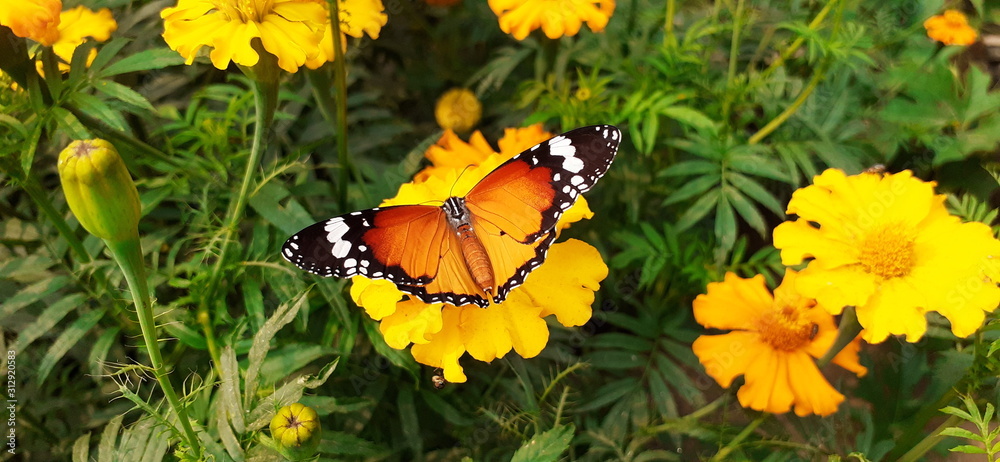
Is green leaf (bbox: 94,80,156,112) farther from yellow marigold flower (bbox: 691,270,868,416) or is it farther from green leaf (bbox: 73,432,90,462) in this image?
yellow marigold flower (bbox: 691,270,868,416)

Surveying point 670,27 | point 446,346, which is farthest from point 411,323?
point 670,27

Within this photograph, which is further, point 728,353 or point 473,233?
point 728,353

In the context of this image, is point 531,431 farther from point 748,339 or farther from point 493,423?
point 748,339

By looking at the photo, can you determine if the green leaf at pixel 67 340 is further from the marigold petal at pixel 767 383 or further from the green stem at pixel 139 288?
the marigold petal at pixel 767 383

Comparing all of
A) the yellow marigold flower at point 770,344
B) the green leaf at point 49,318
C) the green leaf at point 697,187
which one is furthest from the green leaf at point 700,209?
the green leaf at point 49,318

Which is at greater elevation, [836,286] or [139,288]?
[139,288]

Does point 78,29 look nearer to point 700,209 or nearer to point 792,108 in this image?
point 700,209
